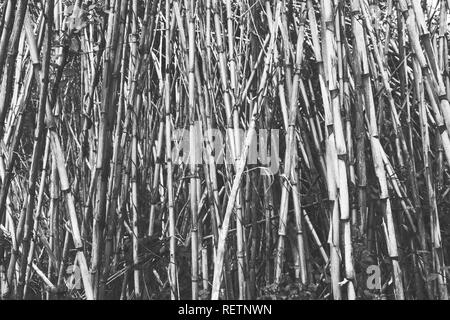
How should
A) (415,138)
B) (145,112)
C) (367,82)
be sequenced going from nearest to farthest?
(367,82)
(145,112)
(415,138)

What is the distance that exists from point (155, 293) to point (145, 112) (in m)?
0.50

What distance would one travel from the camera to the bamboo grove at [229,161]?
124cm

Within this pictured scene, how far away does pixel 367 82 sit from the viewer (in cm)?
134

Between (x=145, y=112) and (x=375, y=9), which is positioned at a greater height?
(x=375, y=9)

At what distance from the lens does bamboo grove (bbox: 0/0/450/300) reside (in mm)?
1235

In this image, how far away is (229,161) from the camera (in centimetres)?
155

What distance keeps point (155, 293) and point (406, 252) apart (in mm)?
647

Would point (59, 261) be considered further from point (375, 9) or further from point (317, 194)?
point (375, 9)

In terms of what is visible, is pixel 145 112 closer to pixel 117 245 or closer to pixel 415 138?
pixel 117 245
